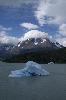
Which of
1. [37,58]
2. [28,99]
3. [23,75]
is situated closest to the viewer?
[28,99]

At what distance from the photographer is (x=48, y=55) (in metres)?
199

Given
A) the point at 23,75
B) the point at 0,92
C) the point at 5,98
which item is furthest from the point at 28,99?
the point at 23,75

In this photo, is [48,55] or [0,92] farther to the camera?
[48,55]

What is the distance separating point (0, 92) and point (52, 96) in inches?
266

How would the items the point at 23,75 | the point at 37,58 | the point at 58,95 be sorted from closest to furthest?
the point at 58,95 < the point at 23,75 < the point at 37,58

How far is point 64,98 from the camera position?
91.5 feet

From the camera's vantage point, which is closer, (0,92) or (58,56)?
(0,92)

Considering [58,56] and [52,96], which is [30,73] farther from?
[58,56]

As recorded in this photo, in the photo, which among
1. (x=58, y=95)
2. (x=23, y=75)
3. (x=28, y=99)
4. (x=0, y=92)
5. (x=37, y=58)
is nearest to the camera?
(x=28, y=99)

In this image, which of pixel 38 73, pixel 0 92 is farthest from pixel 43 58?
pixel 0 92

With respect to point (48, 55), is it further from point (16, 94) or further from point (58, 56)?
point (16, 94)

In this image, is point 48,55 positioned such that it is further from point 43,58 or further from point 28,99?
point 28,99

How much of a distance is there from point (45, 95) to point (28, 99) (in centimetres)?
304

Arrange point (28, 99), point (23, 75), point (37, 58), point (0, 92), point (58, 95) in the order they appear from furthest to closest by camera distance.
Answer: point (37, 58)
point (23, 75)
point (0, 92)
point (58, 95)
point (28, 99)
